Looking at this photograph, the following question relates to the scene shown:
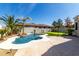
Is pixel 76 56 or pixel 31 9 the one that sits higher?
pixel 31 9

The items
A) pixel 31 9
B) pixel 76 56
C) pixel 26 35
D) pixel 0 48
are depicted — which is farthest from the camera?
pixel 26 35

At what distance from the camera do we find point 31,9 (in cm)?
1082

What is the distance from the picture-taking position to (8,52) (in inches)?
317

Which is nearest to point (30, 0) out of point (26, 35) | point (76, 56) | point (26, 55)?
point (26, 55)

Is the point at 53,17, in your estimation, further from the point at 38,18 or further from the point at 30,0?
the point at 30,0

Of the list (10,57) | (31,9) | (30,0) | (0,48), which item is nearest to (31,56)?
(10,57)

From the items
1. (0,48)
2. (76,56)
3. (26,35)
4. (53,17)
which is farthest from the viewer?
(26,35)

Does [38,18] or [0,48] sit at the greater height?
[38,18]


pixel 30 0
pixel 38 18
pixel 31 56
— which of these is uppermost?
pixel 30 0

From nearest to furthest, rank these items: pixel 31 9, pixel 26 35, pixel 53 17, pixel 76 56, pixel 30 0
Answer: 1. pixel 76 56
2. pixel 30 0
3. pixel 31 9
4. pixel 53 17
5. pixel 26 35

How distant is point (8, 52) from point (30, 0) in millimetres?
2788

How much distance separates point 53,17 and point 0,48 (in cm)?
455

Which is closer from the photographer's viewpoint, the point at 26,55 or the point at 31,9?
the point at 26,55

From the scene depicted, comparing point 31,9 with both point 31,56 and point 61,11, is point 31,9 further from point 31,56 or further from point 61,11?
point 31,56
